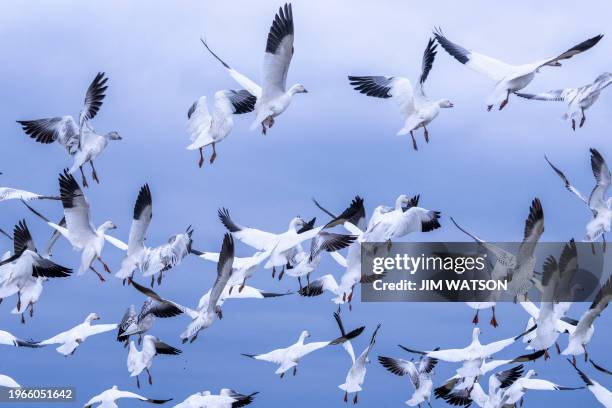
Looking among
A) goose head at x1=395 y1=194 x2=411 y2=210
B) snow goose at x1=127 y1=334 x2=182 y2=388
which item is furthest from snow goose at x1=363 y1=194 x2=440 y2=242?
snow goose at x1=127 y1=334 x2=182 y2=388

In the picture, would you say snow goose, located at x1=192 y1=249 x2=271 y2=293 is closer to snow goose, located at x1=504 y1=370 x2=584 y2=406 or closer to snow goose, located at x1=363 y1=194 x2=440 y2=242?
snow goose, located at x1=363 y1=194 x2=440 y2=242

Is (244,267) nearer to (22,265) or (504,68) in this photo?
(22,265)

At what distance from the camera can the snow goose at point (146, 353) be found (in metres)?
25.5

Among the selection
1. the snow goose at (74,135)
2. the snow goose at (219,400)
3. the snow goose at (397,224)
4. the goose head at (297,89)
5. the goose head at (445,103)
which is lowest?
the snow goose at (219,400)

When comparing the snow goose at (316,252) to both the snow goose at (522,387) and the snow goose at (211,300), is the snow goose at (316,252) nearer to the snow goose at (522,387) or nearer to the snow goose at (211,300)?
the snow goose at (211,300)

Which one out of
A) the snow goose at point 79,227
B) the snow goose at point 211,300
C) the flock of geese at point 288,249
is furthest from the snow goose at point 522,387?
the snow goose at point 79,227

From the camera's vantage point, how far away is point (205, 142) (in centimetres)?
2489

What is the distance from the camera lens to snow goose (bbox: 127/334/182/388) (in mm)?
25531

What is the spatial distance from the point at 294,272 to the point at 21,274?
5.38 m

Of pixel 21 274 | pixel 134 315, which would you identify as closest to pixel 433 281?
pixel 134 315

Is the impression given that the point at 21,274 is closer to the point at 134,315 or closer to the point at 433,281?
the point at 134,315

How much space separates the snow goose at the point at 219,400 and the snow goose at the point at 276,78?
5327 mm

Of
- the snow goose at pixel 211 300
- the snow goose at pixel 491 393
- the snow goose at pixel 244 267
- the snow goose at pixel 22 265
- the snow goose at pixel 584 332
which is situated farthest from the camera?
the snow goose at pixel 491 393

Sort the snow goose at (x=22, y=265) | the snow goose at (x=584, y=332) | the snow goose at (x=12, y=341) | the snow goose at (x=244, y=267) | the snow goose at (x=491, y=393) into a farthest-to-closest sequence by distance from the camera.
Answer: the snow goose at (x=491, y=393)
the snow goose at (x=12, y=341)
the snow goose at (x=22, y=265)
the snow goose at (x=244, y=267)
the snow goose at (x=584, y=332)
